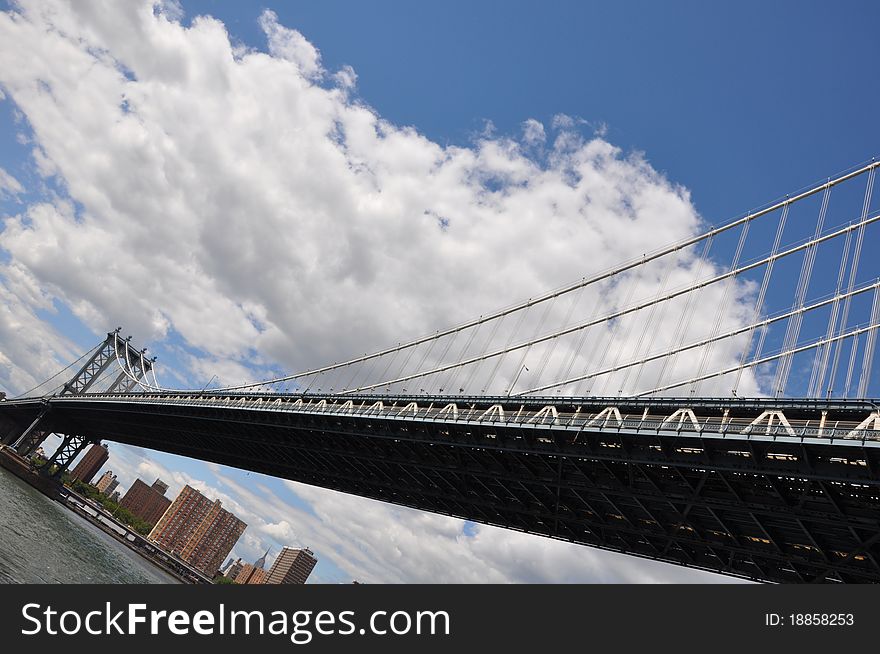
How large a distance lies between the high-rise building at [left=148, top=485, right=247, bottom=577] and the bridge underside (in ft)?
470

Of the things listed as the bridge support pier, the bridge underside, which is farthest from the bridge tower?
the bridge underside

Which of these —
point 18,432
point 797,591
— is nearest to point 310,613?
point 797,591

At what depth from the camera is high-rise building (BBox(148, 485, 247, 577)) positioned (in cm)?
17762

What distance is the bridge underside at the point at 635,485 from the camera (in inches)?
873

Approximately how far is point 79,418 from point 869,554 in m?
110

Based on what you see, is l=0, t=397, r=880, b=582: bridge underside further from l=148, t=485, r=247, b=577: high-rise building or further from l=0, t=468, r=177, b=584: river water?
l=148, t=485, r=247, b=577: high-rise building

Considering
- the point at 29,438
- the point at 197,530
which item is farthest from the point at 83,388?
the point at 197,530

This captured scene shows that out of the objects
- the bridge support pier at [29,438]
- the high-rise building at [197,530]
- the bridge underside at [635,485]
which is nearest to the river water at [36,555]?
the bridge underside at [635,485]

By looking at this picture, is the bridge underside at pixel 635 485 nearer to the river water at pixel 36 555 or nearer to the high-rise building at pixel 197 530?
the river water at pixel 36 555

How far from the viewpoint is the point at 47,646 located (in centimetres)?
1394

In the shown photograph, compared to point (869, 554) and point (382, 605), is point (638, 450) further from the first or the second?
point (382, 605)

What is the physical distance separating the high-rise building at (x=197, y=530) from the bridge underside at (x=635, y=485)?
470ft

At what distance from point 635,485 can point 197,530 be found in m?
183

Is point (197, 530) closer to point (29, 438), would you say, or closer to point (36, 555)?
point (29, 438)
